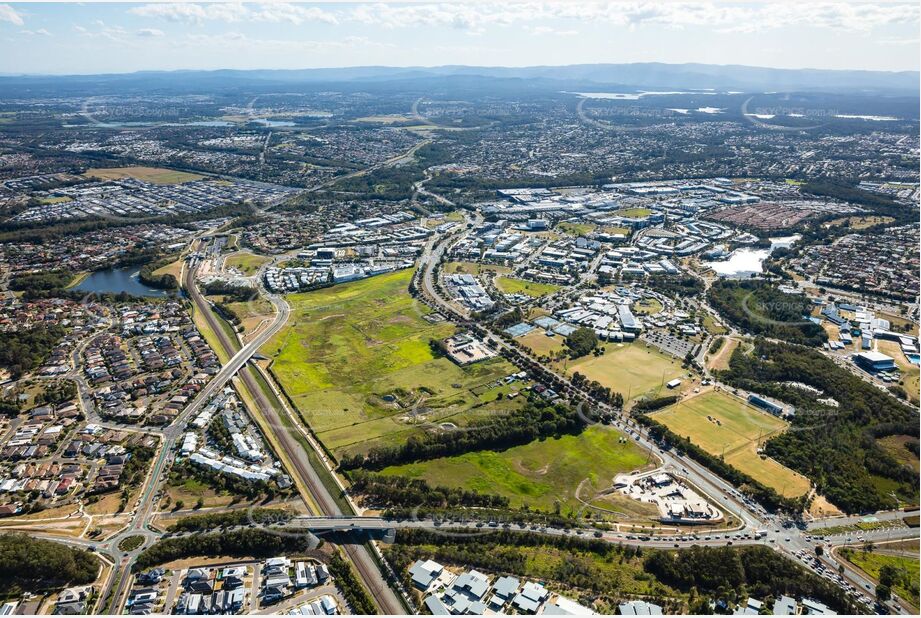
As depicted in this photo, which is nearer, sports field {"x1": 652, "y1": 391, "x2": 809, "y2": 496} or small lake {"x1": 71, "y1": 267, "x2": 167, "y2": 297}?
sports field {"x1": 652, "y1": 391, "x2": 809, "y2": 496}

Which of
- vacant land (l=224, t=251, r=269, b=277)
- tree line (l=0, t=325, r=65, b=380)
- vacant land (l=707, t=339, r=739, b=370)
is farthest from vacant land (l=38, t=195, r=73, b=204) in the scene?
vacant land (l=707, t=339, r=739, b=370)

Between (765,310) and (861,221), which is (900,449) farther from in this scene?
(861,221)

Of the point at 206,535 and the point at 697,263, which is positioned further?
the point at 697,263

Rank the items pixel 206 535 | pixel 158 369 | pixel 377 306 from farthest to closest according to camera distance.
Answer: pixel 377 306 < pixel 158 369 < pixel 206 535

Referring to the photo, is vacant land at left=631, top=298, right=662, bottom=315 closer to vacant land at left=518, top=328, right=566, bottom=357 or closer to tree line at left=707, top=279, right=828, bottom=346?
tree line at left=707, top=279, right=828, bottom=346

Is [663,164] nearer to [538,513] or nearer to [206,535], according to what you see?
[538,513]

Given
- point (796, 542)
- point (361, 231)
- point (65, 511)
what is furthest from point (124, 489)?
point (361, 231)
